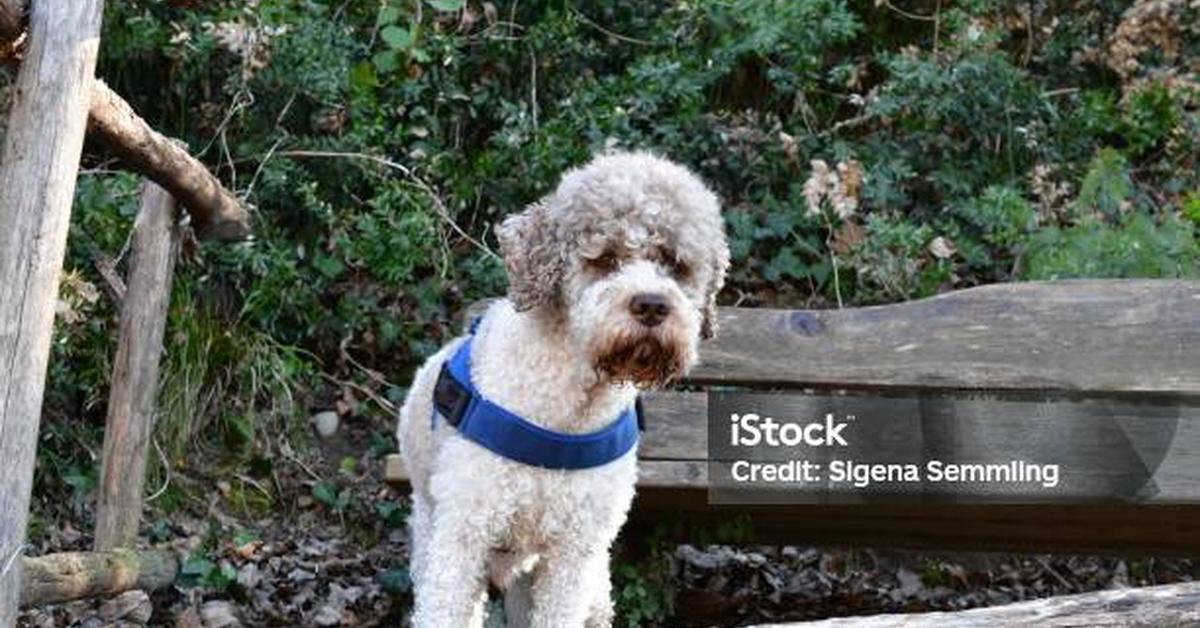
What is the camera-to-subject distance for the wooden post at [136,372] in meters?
5.59

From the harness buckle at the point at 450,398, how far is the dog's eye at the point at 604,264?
18.3 inches

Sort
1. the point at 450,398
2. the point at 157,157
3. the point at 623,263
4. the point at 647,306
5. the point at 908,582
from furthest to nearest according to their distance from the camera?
the point at 908,582 → the point at 157,157 → the point at 450,398 → the point at 623,263 → the point at 647,306

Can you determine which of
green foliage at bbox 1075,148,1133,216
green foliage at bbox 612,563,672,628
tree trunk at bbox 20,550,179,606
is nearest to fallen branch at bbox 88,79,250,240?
tree trunk at bbox 20,550,179,606

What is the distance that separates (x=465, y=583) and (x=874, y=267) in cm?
337

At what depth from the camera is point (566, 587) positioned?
458 centimetres

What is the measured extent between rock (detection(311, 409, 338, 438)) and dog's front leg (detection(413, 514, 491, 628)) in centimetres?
308

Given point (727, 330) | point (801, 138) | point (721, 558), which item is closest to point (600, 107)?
point (801, 138)

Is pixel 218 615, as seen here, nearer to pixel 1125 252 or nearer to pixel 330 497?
pixel 330 497

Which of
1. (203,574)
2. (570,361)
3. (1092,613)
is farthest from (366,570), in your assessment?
(1092,613)

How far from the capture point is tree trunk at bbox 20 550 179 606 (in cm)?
478

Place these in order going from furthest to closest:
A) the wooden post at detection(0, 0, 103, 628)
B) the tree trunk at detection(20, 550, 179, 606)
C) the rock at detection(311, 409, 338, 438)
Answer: the rock at detection(311, 409, 338, 438)
the tree trunk at detection(20, 550, 179, 606)
the wooden post at detection(0, 0, 103, 628)

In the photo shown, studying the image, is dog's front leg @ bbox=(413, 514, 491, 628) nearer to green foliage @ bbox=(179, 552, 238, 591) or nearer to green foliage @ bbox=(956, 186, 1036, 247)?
green foliage @ bbox=(179, 552, 238, 591)

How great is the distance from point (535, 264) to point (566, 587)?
2.68 ft

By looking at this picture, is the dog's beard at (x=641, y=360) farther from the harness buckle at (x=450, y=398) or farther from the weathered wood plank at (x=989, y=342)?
the weathered wood plank at (x=989, y=342)
